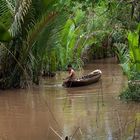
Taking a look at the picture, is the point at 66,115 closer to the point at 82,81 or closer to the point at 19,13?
the point at 19,13

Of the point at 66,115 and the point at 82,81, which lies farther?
the point at 82,81

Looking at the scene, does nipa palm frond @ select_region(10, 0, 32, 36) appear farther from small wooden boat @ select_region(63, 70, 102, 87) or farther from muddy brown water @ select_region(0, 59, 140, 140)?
small wooden boat @ select_region(63, 70, 102, 87)

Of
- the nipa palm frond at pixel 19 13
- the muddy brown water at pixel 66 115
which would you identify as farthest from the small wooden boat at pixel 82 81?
the nipa palm frond at pixel 19 13

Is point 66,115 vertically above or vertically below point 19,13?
below

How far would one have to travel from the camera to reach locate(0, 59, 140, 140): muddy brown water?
8.52m

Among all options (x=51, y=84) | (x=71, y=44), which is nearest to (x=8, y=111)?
(x=51, y=84)

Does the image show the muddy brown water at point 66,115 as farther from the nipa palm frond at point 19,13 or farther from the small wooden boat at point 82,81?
the nipa palm frond at point 19,13

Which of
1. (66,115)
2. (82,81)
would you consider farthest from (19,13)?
(66,115)

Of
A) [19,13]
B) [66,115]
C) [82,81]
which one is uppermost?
[19,13]

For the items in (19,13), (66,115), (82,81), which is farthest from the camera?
(82,81)

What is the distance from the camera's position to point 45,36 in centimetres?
1573

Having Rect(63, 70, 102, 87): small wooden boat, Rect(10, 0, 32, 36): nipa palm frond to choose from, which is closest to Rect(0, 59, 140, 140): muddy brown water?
Rect(63, 70, 102, 87): small wooden boat

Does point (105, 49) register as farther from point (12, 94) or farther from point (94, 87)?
point (12, 94)

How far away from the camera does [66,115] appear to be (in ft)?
35.5
